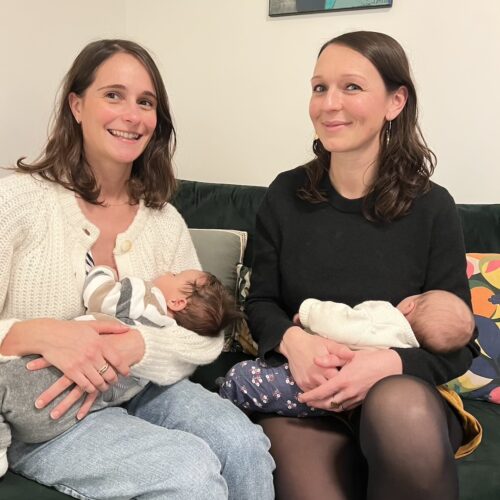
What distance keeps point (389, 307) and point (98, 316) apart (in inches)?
28.0

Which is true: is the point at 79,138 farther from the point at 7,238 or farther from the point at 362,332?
the point at 362,332

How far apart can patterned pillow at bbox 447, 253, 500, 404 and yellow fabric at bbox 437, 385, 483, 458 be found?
34 cm

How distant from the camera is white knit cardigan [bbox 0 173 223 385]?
52.0 inches

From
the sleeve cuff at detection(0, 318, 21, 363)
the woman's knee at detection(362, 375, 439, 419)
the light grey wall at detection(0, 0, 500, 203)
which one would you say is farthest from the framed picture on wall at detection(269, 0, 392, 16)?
the sleeve cuff at detection(0, 318, 21, 363)

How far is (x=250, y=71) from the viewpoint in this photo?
252cm

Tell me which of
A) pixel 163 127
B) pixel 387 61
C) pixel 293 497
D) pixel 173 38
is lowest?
pixel 293 497

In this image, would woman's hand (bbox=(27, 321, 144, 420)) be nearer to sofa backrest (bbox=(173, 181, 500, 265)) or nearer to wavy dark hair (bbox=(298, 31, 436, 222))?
wavy dark hair (bbox=(298, 31, 436, 222))

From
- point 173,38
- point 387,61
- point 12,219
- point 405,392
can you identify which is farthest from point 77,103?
Answer: point 173,38

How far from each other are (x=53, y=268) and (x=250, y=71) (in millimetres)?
1521

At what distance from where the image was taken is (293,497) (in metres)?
1.22

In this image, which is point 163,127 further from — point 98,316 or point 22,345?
point 22,345

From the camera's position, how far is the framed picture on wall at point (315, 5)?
→ 2211mm


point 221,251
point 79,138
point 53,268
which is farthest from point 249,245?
point 53,268

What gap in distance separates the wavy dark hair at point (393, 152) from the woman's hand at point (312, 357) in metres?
0.39
